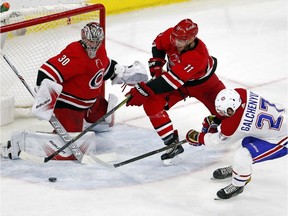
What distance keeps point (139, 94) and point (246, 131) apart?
66cm

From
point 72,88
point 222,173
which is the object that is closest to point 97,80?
point 72,88

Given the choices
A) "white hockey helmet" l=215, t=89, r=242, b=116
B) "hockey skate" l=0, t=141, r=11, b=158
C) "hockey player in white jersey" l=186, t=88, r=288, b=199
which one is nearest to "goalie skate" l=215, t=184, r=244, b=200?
"hockey player in white jersey" l=186, t=88, r=288, b=199

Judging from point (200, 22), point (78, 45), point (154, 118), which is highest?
point (78, 45)

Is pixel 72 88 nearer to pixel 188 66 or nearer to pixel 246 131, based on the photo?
pixel 188 66

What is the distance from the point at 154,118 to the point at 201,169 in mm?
340

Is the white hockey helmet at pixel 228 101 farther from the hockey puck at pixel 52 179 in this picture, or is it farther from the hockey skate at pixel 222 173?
the hockey puck at pixel 52 179

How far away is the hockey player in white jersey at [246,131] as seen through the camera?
3.68m

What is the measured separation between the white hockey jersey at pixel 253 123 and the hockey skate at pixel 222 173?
0.97ft

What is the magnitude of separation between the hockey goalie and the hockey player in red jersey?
0.69ft

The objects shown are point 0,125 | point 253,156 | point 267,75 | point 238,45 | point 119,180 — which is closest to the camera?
point 253,156

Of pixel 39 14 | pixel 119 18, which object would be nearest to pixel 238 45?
pixel 119 18

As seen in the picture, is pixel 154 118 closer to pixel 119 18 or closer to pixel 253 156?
pixel 253 156

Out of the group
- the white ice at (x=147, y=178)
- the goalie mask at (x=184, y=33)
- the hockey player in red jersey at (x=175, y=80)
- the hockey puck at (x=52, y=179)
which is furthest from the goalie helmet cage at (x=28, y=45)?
the hockey puck at (x=52, y=179)

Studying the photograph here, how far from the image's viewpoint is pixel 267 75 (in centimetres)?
559
